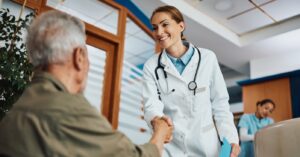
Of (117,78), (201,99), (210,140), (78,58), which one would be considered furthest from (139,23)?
(78,58)

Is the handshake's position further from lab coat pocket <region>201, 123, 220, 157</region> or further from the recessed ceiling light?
the recessed ceiling light

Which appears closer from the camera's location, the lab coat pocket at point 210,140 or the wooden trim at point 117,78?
the lab coat pocket at point 210,140

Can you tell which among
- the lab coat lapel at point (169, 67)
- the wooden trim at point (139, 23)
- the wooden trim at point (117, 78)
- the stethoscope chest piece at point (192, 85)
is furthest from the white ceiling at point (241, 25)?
the stethoscope chest piece at point (192, 85)

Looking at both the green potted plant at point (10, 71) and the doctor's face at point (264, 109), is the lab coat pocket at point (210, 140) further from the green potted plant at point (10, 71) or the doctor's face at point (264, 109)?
the doctor's face at point (264, 109)

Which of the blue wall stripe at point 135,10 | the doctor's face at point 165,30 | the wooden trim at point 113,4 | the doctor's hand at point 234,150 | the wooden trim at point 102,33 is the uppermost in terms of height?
the blue wall stripe at point 135,10

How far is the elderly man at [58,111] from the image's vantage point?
693 mm

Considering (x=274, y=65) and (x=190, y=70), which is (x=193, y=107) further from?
(x=274, y=65)

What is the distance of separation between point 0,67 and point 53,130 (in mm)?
1736

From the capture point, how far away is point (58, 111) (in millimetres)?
706

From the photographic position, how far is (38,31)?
83 cm

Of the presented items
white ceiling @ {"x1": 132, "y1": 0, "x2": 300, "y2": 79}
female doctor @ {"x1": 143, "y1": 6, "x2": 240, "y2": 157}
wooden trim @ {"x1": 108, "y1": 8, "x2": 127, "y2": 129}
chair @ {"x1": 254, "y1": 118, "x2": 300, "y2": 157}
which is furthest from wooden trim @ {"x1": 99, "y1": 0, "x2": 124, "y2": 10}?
chair @ {"x1": 254, "y1": 118, "x2": 300, "y2": 157}

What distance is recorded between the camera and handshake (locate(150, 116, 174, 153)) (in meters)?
1.01

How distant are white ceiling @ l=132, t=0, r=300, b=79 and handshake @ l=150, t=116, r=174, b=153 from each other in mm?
3287

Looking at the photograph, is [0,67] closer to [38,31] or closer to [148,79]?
[148,79]
